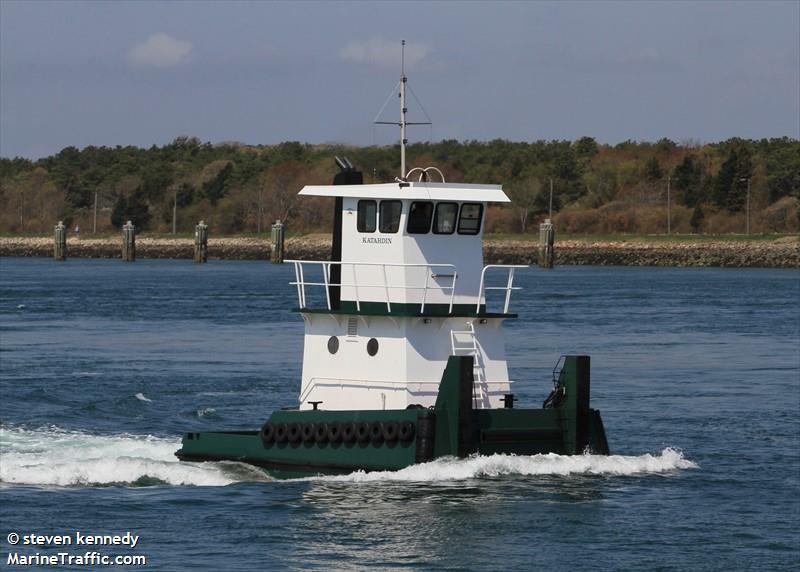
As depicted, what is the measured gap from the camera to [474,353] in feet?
86.5

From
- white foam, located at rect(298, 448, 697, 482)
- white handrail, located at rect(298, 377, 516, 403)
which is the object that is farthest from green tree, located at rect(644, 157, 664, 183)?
white handrail, located at rect(298, 377, 516, 403)

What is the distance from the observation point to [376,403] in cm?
2638

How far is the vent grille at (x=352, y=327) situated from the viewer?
26.6 metres

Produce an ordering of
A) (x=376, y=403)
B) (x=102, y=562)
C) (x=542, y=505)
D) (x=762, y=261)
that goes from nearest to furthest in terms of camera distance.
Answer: (x=102, y=562) → (x=542, y=505) → (x=376, y=403) → (x=762, y=261)

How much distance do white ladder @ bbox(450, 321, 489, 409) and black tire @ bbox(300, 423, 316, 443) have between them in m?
2.64

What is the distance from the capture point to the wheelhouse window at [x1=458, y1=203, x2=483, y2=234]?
26578mm

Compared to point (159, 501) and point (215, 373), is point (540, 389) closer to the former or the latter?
point (215, 373)

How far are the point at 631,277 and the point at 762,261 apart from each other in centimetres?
2212

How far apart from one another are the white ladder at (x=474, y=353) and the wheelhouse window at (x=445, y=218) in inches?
62.3

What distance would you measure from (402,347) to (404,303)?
2.33 feet

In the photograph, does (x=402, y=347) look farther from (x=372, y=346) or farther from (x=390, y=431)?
(x=390, y=431)

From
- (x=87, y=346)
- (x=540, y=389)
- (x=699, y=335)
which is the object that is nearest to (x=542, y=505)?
(x=540, y=389)

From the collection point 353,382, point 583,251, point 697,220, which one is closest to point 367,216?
point 353,382

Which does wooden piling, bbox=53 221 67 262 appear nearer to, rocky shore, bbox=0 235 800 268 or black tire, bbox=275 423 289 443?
rocky shore, bbox=0 235 800 268
